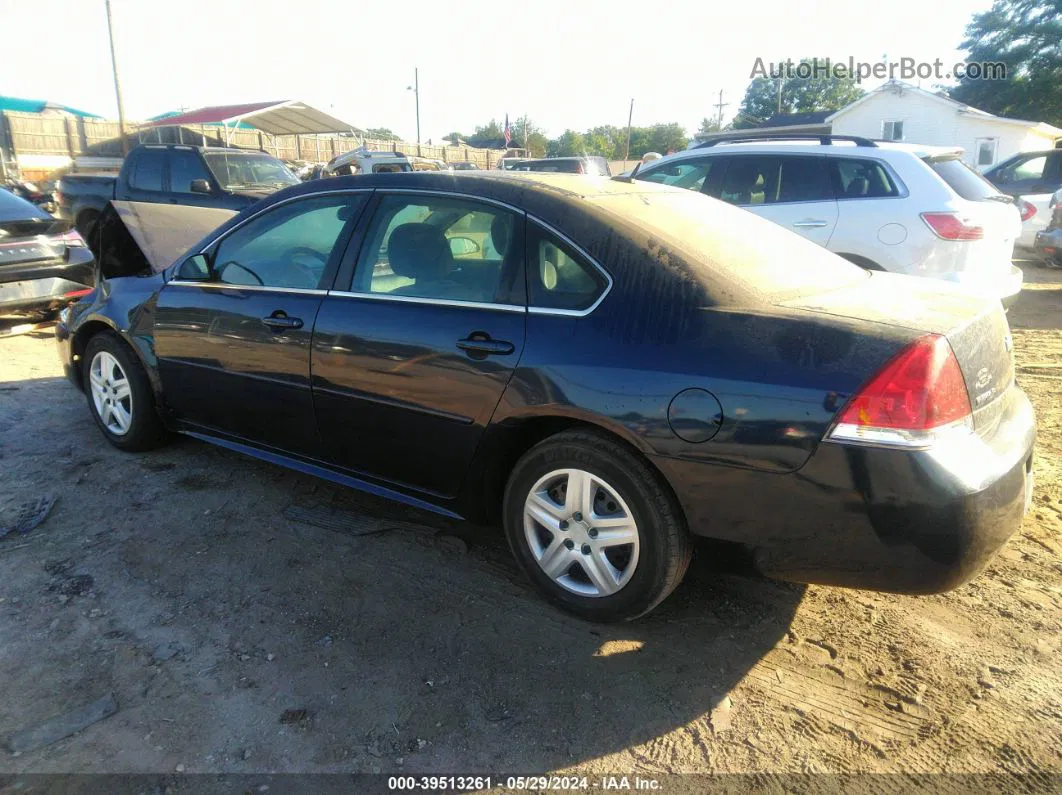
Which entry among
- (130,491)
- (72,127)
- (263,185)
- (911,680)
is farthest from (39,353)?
(72,127)

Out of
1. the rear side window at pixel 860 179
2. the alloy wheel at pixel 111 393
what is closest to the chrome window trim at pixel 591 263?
the alloy wheel at pixel 111 393

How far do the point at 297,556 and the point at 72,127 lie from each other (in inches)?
1177

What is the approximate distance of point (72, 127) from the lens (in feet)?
89.2

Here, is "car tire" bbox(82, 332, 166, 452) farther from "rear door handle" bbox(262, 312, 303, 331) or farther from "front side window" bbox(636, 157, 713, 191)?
"front side window" bbox(636, 157, 713, 191)

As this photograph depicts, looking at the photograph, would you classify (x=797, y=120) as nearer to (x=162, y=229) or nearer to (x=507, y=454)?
(x=162, y=229)

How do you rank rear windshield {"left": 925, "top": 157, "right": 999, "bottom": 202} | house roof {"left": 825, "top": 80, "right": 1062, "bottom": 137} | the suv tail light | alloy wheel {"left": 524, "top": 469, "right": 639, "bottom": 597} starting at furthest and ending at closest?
1. house roof {"left": 825, "top": 80, "right": 1062, "bottom": 137}
2. rear windshield {"left": 925, "top": 157, "right": 999, "bottom": 202}
3. alloy wheel {"left": 524, "top": 469, "right": 639, "bottom": 597}
4. the suv tail light

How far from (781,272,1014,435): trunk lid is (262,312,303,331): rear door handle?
2084 mm

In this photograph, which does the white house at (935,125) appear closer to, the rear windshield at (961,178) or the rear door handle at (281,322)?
the rear windshield at (961,178)

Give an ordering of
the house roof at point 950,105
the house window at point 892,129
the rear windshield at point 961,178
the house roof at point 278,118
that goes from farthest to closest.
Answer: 1. the house window at point 892,129
2. the house roof at point 950,105
3. the house roof at point 278,118
4. the rear windshield at point 961,178

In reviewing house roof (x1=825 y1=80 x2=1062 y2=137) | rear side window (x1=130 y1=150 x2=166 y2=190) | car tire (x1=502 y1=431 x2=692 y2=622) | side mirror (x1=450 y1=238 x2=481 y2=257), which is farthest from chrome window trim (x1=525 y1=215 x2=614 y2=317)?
house roof (x1=825 y1=80 x2=1062 y2=137)

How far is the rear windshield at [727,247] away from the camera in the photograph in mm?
2738

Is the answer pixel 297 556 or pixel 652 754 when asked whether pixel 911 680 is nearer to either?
pixel 652 754

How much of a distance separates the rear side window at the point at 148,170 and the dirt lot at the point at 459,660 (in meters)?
8.08

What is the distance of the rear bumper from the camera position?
7.50 ft
